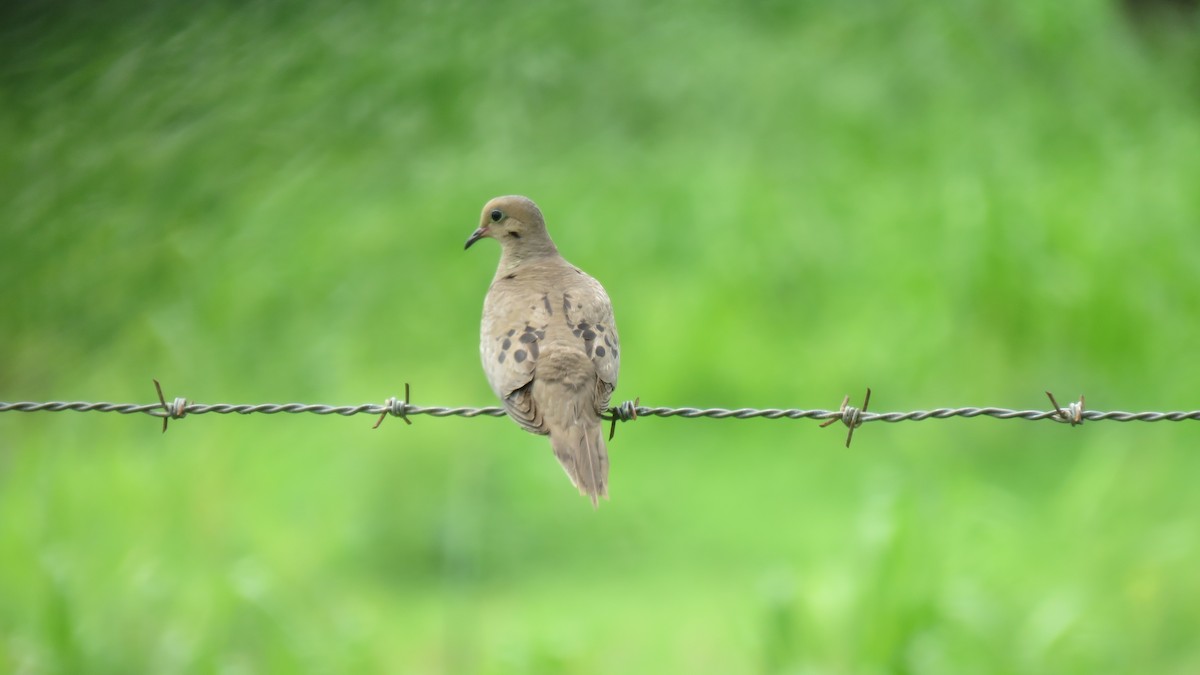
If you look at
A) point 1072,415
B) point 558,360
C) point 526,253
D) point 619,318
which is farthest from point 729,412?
point 619,318

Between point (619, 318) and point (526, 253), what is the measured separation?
193 inches

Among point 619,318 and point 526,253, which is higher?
point 619,318

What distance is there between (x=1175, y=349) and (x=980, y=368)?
1349 millimetres

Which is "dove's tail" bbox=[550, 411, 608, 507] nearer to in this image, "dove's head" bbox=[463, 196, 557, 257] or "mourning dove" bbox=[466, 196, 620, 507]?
"mourning dove" bbox=[466, 196, 620, 507]

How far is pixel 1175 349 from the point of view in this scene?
11133 mm

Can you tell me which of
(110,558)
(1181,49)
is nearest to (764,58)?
(1181,49)

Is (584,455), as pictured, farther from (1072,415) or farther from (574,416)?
(1072,415)

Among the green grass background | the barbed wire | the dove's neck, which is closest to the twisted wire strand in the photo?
the barbed wire

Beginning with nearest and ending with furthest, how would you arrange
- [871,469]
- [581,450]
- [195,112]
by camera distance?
[581,450] → [871,469] → [195,112]

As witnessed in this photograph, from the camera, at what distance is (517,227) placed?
6316 millimetres

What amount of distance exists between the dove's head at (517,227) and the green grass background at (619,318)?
2202 millimetres

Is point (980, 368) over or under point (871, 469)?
over

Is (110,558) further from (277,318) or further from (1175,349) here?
(1175,349)

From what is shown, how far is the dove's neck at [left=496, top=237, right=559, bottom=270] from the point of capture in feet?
20.5
